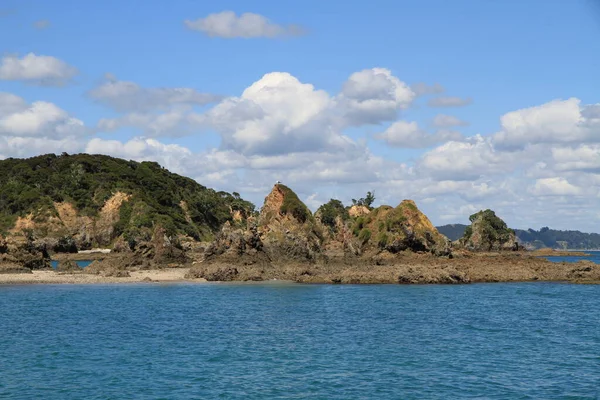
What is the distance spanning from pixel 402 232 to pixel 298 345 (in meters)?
54.4

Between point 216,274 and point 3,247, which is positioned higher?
point 3,247

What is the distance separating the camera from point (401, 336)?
44344mm

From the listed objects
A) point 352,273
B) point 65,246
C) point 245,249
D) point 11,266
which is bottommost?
point 352,273

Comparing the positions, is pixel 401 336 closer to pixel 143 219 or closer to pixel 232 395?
pixel 232 395

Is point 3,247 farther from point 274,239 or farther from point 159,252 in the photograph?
point 274,239

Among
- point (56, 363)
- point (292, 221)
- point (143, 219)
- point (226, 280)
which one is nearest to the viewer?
point (56, 363)

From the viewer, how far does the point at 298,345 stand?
136ft

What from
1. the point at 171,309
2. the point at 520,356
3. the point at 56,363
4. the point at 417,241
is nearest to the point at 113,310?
the point at 171,309

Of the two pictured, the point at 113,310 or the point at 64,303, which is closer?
the point at 113,310

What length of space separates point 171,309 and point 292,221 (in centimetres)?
3589

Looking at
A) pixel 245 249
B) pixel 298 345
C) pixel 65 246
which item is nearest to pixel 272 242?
pixel 245 249

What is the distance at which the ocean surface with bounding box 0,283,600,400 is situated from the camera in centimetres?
3041

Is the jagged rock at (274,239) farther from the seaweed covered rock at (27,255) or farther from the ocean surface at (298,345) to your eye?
the seaweed covered rock at (27,255)

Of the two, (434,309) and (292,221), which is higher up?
(292,221)
